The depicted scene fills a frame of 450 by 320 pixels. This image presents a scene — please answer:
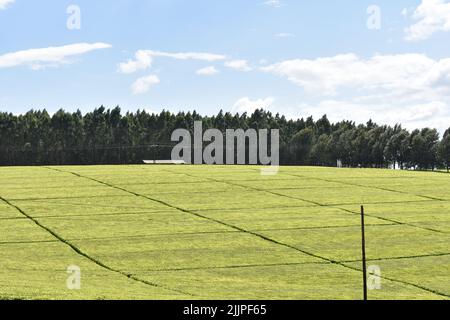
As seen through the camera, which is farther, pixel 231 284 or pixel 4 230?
pixel 4 230

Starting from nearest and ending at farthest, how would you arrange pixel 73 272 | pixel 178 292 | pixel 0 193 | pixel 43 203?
1. pixel 178 292
2. pixel 73 272
3. pixel 43 203
4. pixel 0 193

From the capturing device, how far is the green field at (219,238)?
→ 34.4m

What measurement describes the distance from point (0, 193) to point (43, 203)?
11.8 meters

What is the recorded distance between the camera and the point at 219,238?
5228 centimetres

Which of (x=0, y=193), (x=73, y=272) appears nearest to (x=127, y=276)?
(x=73, y=272)

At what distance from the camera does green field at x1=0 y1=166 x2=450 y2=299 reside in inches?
1353

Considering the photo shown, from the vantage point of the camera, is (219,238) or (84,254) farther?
(219,238)

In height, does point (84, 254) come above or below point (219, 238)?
below

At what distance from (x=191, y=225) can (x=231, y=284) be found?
23.2m

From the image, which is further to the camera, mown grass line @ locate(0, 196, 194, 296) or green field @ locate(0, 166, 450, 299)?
mown grass line @ locate(0, 196, 194, 296)

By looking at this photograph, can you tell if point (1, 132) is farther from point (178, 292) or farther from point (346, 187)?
point (178, 292)

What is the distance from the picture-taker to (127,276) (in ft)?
127
